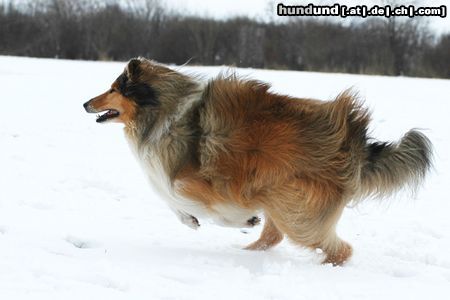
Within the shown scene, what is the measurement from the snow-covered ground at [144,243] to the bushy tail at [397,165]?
2.08 feet

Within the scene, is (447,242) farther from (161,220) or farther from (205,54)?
(205,54)

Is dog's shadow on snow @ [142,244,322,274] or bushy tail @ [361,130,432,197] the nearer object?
dog's shadow on snow @ [142,244,322,274]

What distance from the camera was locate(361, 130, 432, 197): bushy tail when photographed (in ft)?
14.7

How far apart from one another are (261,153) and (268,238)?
99 centimetres

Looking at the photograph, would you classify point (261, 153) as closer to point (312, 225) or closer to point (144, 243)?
point (312, 225)

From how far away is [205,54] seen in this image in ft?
95.5

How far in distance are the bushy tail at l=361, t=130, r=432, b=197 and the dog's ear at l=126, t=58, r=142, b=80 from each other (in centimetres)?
197

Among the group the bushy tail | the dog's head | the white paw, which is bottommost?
the white paw

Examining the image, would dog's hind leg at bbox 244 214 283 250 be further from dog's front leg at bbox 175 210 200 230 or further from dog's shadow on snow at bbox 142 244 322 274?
dog's front leg at bbox 175 210 200 230

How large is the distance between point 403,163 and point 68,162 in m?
5.15

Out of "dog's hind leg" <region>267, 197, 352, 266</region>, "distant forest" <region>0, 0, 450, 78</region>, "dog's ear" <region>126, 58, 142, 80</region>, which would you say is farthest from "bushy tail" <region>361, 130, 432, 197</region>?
"distant forest" <region>0, 0, 450, 78</region>

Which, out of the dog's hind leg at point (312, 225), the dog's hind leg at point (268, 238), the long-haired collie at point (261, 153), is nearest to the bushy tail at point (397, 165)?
the long-haired collie at point (261, 153)

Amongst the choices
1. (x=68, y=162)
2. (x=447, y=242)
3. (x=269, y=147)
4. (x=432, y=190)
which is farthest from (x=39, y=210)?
(x=432, y=190)

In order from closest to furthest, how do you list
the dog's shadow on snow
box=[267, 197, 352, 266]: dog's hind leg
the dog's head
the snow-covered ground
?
the snow-covered ground, the dog's shadow on snow, box=[267, 197, 352, 266]: dog's hind leg, the dog's head
